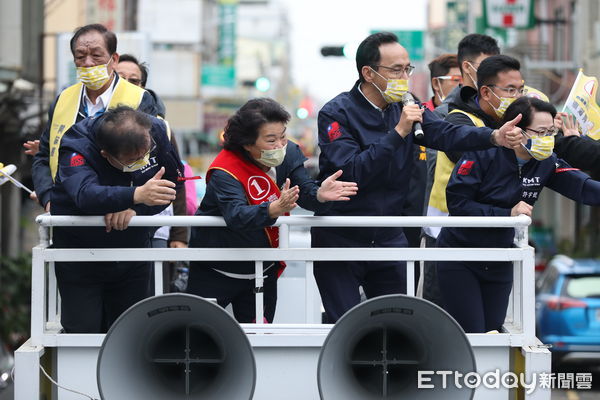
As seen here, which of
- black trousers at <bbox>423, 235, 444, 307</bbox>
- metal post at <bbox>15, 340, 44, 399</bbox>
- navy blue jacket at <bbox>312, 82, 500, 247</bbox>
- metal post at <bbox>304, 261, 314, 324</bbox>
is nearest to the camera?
metal post at <bbox>15, 340, 44, 399</bbox>

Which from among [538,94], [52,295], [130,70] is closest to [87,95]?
[130,70]

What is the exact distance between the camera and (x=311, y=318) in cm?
557

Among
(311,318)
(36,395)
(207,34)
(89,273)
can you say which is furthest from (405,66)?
(207,34)

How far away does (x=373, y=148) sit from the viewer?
19.6 ft

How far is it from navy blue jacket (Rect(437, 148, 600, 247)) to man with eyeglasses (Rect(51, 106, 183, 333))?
1.52m

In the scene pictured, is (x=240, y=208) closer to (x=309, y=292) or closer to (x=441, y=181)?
(x=309, y=292)

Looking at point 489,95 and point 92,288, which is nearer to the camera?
point 92,288

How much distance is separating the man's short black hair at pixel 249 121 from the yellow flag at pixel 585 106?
5.51 ft

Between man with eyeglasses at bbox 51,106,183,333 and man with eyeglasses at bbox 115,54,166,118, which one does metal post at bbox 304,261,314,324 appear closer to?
man with eyeglasses at bbox 51,106,183,333

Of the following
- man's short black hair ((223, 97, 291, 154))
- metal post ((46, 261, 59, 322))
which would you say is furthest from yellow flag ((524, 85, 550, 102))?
metal post ((46, 261, 59, 322))

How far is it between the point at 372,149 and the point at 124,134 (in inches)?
51.0

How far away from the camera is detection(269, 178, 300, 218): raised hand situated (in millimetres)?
5379

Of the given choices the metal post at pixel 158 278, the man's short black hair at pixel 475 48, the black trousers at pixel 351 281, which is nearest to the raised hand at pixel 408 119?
the black trousers at pixel 351 281

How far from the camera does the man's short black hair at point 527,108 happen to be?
593 centimetres
